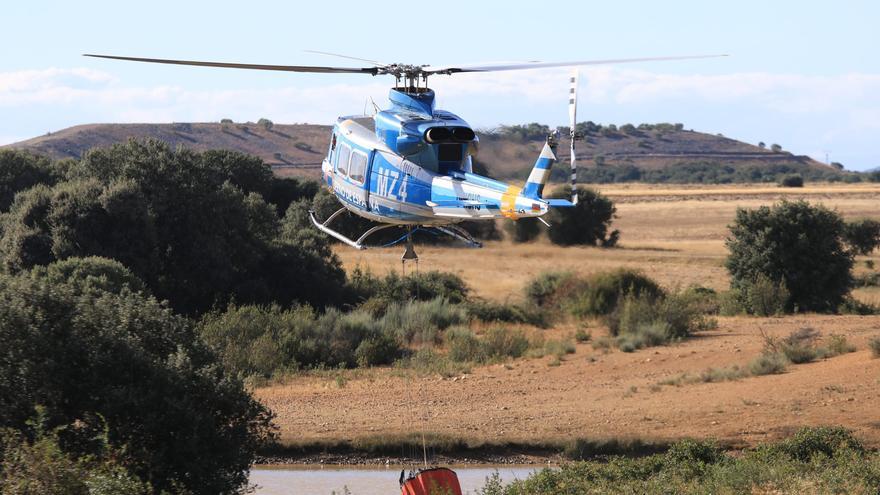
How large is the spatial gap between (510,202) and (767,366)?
19.5 metres

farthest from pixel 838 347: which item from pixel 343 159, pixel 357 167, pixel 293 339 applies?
pixel 357 167

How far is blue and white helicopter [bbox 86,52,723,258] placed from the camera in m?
19.9

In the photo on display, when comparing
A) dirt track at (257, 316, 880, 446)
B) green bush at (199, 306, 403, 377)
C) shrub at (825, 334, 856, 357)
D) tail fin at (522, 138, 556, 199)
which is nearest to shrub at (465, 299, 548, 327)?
green bush at (199, 306, 403, 377)

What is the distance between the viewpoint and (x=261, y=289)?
44.2 meters

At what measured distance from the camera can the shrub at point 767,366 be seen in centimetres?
3700

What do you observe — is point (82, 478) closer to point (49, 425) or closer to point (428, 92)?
point (49, 425)

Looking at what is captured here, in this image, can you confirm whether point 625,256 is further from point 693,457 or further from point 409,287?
point 693,457

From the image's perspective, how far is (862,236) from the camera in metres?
67.9

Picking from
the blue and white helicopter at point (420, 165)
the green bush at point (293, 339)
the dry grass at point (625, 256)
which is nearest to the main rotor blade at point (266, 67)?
the blue and white helicopter at point (420, 165)

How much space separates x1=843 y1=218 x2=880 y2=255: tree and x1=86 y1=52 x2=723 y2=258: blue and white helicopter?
46.6m

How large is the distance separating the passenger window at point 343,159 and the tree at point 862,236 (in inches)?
1809

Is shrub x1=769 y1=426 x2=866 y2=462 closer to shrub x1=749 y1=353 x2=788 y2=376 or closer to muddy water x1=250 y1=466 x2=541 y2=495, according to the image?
muddy water x1=250 y1=466 x2=541 y2=495

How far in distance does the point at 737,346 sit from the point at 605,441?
34.2 feet

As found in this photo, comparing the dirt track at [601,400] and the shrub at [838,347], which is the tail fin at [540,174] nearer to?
the dirt track at [601,400]
